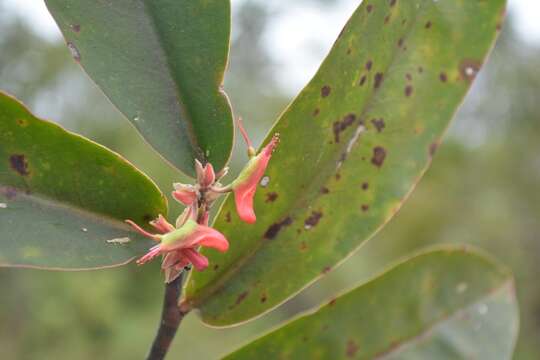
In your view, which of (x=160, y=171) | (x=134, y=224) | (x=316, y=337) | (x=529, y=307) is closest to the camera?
(x=134, y=224)

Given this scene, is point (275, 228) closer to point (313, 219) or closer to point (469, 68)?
point (313, 219)

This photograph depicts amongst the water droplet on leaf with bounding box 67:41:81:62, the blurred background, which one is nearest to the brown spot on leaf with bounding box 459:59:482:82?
the water droplet on leaf with bounding box 67:41:81:62

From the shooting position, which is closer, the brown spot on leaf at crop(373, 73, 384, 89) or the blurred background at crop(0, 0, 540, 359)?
the brown spot on leaf at crop(373, 73, 384, 89)

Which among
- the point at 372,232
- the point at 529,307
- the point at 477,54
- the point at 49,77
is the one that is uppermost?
the point at 477,54

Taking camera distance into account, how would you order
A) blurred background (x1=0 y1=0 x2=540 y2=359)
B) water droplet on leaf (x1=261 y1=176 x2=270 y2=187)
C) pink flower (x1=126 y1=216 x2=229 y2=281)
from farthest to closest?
blurred background (x1=0 y1=0 x2=540 y2=359)
water droplet on leaf (x1=261 y1=176 x2=270 y2=187)
pink flower (x1=126 y1=216 x2=229 y2=281)

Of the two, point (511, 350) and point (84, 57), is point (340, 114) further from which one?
point (511, 350)

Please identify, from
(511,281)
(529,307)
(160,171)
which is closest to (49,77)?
(160,171)

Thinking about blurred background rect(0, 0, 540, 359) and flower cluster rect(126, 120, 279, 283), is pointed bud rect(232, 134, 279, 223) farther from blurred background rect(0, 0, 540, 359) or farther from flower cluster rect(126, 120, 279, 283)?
blurred background rect(0, 0, 540, 359)
